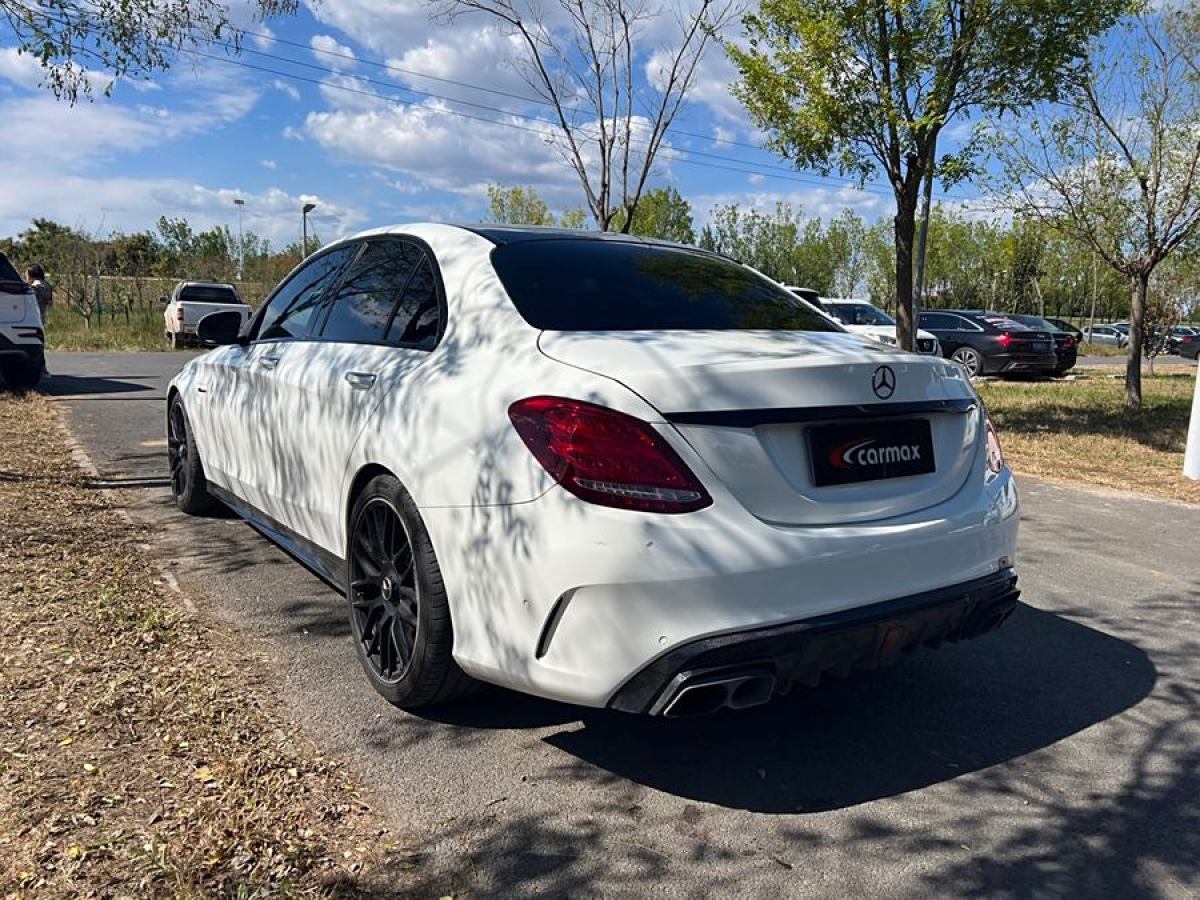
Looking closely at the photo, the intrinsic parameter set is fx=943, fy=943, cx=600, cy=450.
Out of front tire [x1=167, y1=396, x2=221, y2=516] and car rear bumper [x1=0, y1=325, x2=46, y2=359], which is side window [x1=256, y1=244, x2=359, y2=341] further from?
car rear bumper [x1=0, y1=325, x2=46, y2=359]

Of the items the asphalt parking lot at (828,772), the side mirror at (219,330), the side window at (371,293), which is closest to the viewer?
the asphalt parking lot at (828,772)

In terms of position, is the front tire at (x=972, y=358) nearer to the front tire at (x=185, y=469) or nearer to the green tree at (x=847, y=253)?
the front tire at (x=185, y=469)

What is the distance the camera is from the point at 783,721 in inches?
125

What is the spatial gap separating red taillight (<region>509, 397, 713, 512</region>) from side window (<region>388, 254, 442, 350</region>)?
0.92 metres

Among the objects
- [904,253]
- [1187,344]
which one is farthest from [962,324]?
[1187,344]

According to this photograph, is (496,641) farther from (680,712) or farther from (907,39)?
(907,39)

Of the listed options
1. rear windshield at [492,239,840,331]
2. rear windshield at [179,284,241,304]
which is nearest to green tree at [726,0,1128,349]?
rear windshield at [492,239,840,331]

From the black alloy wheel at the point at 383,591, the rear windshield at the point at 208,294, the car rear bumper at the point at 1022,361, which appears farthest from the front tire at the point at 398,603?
the rear windshield at the point at 208,294

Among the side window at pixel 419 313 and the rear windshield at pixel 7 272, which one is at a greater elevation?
the rear windshield at pixel 7 272

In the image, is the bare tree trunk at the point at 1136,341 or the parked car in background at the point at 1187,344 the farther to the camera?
the parked car in background at the point at 1187,344

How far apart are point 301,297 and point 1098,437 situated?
8.91 m

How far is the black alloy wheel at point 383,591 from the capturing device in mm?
3039

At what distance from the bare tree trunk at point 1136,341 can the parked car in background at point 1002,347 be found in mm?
6253

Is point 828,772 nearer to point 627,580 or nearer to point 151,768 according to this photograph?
point 627,580
